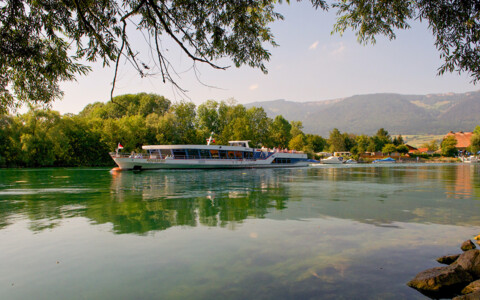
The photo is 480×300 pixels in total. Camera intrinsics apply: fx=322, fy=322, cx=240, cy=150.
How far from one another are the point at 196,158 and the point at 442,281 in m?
42.1

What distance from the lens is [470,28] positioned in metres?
6.69

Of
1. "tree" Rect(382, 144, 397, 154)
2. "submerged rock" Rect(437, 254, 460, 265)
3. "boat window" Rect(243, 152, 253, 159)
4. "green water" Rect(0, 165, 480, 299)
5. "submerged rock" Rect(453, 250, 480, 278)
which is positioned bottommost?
"green water" Rect(0, 165, 480, 299)

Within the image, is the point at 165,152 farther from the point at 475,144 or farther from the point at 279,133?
the point at 475,144

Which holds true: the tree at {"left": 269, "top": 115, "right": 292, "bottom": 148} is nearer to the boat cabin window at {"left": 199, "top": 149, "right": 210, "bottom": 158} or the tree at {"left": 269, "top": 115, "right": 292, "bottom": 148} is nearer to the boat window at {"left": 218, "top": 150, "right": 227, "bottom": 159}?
the boat window at {"left": 218, "top": 150, "right": 227, "bottom": 159}

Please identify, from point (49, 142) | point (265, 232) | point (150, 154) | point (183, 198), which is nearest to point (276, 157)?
point (150, 154)

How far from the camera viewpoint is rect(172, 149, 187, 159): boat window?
147 ft

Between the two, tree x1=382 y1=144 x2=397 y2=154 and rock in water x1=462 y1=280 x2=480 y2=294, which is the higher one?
tree x1=382 y1=144 x2=397 y2=154

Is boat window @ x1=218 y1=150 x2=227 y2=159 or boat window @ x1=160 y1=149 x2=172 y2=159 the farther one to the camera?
boat window @ x1=218 y1=150 x2=227 y2=159

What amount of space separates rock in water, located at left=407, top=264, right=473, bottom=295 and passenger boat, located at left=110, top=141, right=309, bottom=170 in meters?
39.8

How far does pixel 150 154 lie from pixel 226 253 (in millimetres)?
40400

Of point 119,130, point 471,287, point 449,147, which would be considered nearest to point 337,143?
point 449,147

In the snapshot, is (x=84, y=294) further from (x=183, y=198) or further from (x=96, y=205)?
(x=183, y=198)

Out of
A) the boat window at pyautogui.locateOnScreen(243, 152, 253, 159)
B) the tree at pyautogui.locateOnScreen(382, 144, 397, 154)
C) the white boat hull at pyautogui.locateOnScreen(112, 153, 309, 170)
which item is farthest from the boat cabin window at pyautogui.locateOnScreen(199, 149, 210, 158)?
the tree at pyautogui.locateOnScreen(382, 144, 397, 154)

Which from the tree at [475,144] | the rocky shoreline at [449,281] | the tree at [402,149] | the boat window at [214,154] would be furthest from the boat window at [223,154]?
the tree at [402,149]
